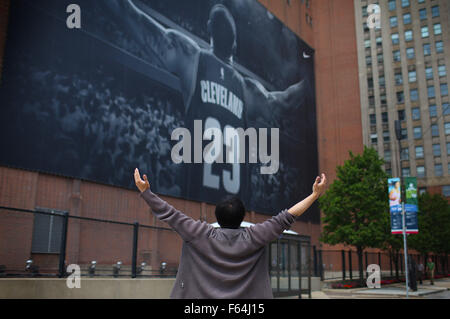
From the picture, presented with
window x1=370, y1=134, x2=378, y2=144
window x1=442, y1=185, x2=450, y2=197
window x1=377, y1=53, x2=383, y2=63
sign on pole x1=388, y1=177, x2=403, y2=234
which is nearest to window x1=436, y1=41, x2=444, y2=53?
window x1=377, y1=53, x2=383, y2=63

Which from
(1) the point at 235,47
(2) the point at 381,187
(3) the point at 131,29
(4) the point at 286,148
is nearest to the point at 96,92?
(3) the point at 131,29

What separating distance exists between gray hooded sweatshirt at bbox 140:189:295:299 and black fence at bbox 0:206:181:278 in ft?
22.1

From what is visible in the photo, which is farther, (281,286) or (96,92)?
(96,92)

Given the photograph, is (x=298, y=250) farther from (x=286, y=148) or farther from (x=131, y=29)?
(x=286, y=148)

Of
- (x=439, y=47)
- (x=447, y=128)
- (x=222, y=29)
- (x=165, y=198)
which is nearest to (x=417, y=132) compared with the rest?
(x=447, y=128)

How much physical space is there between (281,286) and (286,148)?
27658 mm

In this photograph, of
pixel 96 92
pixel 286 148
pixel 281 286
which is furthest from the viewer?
pixel 286 148

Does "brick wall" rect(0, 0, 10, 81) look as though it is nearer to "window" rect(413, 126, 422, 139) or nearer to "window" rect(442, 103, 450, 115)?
"window" rect(413, 126, 422, 139)

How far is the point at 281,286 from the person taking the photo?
18156mm

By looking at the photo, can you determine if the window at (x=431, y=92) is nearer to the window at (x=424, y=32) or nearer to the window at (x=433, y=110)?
the window at (x=433, y=110)

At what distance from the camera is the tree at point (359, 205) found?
31266mm

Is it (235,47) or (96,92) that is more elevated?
(235,47)

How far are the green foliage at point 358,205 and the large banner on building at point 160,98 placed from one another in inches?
307

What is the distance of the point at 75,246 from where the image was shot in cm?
1097
